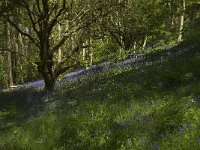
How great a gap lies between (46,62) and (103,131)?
29.5 ft

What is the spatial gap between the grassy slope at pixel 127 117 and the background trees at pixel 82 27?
4.03 m

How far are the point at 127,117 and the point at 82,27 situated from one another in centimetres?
935

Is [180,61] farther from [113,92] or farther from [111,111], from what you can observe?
[111,111]

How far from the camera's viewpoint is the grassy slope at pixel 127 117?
303 inches

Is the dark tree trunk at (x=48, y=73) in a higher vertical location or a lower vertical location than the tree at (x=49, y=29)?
lower

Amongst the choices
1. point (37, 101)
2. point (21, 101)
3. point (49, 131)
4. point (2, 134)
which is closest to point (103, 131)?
point (49, 131)

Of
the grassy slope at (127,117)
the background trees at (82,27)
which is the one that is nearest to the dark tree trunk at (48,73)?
the background trees at (82,27)

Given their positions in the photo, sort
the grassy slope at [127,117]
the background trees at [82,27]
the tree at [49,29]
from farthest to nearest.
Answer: the background trees at [82,27]
the tree at [49,29]
the grassy slope at [127,117]

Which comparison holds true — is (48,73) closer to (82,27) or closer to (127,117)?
(82,27)

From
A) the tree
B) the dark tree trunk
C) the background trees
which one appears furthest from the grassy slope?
the background trees

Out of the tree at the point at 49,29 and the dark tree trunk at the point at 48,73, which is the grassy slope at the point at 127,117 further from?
the tree at the point at 49,29

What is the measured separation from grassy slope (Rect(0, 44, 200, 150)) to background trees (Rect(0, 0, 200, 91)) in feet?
13.2

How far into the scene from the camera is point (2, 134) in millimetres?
12156

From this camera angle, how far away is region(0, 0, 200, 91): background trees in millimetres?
17609
